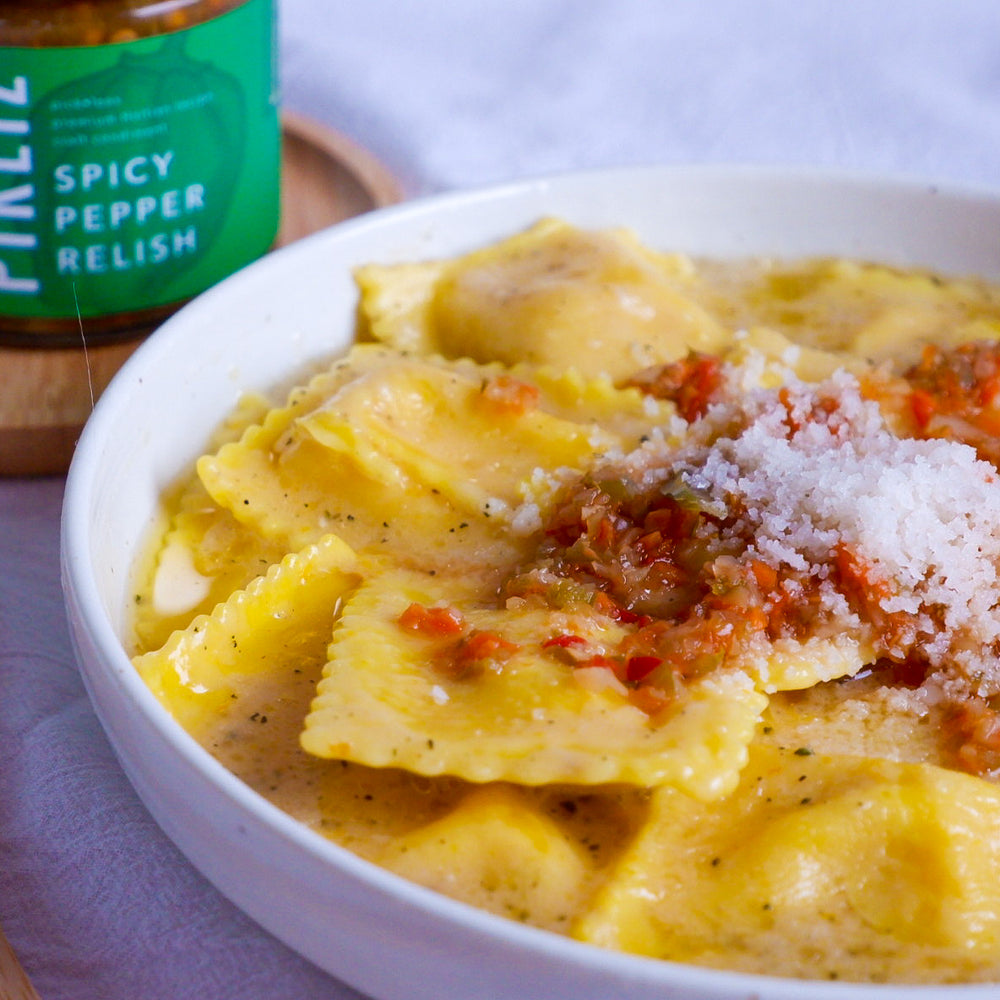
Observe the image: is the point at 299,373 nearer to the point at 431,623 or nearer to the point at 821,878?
the point at 431,623

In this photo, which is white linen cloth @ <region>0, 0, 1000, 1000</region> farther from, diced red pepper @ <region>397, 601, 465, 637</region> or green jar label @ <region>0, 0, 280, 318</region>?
diced red pepper @ <region>397, 601, 465, 637</region>

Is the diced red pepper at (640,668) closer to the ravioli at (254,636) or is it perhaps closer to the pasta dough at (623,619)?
the pasta dough at (623,619)

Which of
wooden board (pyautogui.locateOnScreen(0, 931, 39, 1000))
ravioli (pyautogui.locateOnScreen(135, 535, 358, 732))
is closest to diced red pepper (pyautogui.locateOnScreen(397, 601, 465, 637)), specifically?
ravioli (pyautogui.locateOnScreen(135, 535, 358, 732))

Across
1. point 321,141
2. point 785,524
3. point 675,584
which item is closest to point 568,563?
point 675,584

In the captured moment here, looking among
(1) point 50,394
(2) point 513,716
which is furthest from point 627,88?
(2) point 513,716

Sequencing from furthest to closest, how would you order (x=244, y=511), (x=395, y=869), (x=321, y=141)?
1. (x=321, y=141)
2. (x=244, y=511)
3. (x=395, y=869)

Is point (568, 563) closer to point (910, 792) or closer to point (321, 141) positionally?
point (910, 792)
